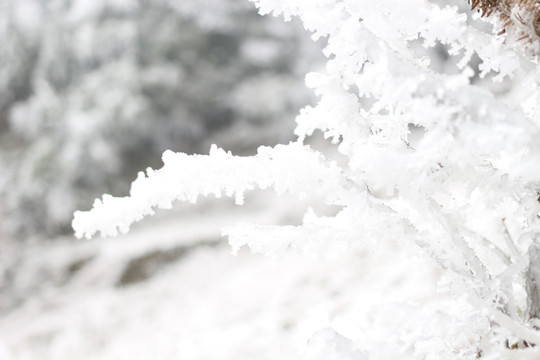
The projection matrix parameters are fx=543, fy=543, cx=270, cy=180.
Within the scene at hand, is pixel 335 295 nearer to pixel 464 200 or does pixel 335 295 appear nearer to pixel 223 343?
pixel 223 343

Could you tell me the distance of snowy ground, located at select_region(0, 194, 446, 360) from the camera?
1.75 m

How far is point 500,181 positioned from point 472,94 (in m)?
0.20

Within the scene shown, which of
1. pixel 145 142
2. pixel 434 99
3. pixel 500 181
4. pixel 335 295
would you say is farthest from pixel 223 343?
pixel 145 142

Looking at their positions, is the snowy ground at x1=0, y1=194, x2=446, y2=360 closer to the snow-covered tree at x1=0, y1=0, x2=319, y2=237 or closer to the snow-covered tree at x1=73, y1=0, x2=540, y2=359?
the snow-covered tree at x1=73, y1=0, x2=540, y2=359

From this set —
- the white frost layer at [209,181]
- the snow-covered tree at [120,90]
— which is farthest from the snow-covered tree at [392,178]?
the snow-covered tree at [120,90]

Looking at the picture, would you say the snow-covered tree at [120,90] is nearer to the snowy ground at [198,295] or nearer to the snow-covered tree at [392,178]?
the snowy ground at [198,295]

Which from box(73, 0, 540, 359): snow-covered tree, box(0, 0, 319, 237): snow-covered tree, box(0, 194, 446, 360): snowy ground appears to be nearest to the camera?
box(73, 0, 540, 359): snow-covered tree

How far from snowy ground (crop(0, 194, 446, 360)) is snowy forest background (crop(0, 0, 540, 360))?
0.01 meters

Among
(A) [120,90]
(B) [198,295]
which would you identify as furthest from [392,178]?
(A) [120,90]

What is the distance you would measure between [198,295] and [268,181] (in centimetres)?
271

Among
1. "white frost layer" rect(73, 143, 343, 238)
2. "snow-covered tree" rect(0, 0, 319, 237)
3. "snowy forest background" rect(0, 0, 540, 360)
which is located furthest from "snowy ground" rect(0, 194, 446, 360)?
"snow-covered tree" rect(0, 0, 319, 237)

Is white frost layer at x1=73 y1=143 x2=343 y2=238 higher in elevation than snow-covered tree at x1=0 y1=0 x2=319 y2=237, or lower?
higher

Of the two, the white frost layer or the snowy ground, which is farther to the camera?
the snowy ground

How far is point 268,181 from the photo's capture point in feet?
2.74
